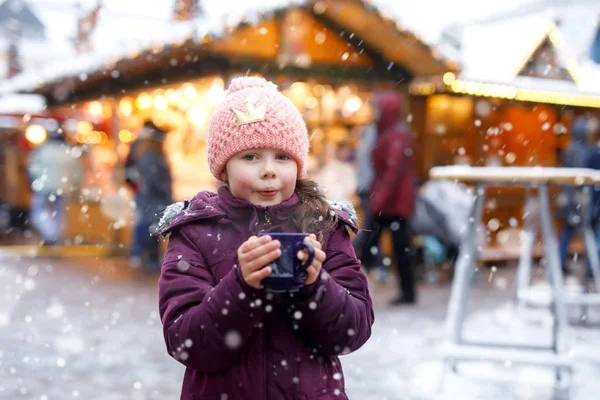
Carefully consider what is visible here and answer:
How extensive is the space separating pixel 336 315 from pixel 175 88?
9.56 m

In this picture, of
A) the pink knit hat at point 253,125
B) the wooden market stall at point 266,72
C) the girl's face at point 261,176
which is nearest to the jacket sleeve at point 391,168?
the wooden market stall at point 266,72

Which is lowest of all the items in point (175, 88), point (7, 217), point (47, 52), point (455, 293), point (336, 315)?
point (7, 217)

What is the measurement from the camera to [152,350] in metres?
5.33

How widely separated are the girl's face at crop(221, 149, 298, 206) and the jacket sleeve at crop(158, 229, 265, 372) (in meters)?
0.20

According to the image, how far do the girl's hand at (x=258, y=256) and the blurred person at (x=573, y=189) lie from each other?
24.4 feet

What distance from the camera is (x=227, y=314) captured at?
1.59m

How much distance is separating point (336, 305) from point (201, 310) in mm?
316

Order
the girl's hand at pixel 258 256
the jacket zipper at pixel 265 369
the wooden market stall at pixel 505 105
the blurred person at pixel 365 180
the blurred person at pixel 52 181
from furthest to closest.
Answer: the blurred person at pixel 52 181, the wooden market stall at pixel 505 105, the blurred person at pixel 365 180, the jacket zipper at pixel 265 369, the girl's hand at pixel 258 256

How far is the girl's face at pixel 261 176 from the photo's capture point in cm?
176

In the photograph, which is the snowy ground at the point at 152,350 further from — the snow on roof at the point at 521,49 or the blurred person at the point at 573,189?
the snow on roof at the point at 521,49

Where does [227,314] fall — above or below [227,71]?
below

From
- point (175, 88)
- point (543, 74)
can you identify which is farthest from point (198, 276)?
point (543, 74)

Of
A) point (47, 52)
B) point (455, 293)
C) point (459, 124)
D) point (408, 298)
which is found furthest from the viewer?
point (47, 52)

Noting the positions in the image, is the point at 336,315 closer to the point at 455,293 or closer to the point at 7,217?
the point at 455,293
